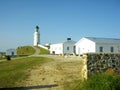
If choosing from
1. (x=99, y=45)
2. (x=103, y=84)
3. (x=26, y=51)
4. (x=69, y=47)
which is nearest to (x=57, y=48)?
(x=69, y=47)

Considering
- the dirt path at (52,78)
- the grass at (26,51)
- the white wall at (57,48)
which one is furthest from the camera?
the grass at (26,51)

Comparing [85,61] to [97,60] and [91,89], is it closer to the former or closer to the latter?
[97,60]

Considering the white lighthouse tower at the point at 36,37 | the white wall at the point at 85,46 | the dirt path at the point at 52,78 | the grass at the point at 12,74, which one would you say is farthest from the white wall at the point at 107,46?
the white lighthouse tower at the point at 36,37

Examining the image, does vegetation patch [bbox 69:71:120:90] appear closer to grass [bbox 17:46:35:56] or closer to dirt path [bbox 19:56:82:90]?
dirt path [bbox 19:56:82:90]

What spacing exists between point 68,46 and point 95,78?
46740 mm

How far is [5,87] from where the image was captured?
1243 cm

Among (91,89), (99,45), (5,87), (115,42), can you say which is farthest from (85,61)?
(115,42)

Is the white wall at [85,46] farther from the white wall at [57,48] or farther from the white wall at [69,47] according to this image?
the white wall at [57,48]

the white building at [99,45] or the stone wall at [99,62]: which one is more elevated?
the white building at [99,45]

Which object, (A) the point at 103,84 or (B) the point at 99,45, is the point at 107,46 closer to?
(B) the point at 99,45

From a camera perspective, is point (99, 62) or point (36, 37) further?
point (36, 37)

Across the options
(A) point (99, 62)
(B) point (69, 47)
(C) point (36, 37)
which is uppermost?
(C) point (36, 37)

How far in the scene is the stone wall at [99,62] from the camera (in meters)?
12.9

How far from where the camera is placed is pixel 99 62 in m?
13.2
